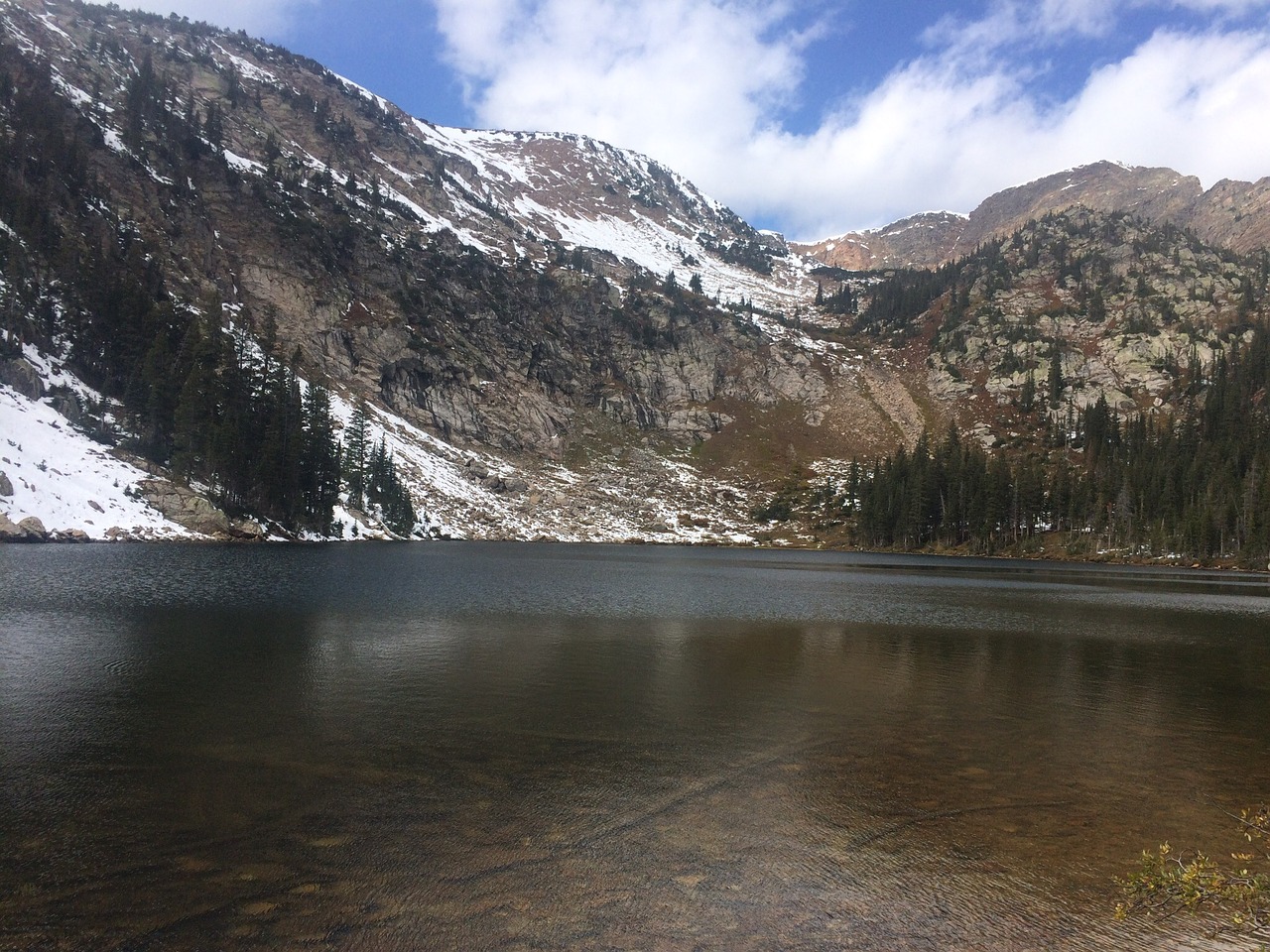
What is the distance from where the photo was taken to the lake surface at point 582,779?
8.75 m

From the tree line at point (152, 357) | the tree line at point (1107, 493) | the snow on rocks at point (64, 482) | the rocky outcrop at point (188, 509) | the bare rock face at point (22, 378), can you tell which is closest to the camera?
the snow on rocks at point (64, 482)

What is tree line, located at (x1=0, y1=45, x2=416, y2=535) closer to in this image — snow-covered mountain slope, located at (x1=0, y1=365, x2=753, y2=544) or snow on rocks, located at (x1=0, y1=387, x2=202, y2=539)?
snow-covered mountain slope, located at (x1=0, y1=365, x2=753, y2=544)

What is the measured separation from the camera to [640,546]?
120 metres

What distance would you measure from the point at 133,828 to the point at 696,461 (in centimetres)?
16869

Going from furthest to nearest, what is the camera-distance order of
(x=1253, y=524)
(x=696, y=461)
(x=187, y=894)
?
(x=696, y=461)
(x=1253, y=524)
(x=187, y=894)

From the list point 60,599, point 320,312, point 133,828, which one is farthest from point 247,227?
point 133,828

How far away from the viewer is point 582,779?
1366 cm

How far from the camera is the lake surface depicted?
8.75 metres

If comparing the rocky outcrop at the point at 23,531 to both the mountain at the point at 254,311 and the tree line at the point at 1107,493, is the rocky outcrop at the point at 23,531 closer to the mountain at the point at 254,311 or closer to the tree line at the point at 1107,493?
the mountain at the point at 254,311

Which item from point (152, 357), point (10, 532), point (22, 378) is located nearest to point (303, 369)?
point (152, 357)

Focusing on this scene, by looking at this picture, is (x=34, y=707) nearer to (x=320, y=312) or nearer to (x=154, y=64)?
(x=320, y=312)

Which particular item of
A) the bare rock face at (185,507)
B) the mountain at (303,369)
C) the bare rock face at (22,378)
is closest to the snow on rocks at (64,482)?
the mountain at (303,369)

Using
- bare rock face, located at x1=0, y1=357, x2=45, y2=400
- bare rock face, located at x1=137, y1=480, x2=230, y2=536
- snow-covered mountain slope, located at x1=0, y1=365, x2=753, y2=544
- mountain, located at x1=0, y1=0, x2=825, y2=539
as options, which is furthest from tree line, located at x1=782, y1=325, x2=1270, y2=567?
bare rock face, located at x1=0, y1=357, x2=45, y2=400

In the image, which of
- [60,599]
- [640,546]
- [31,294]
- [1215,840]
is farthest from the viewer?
[640,546]
